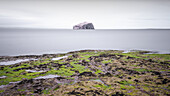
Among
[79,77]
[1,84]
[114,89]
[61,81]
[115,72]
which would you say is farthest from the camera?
[115,72]

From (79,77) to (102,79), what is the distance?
3890 mm

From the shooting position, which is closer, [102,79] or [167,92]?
[167,92]

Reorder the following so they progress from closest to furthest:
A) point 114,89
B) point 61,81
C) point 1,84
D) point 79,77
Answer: point 114,89 < point 1,84 < point 61,81 < point 79,77

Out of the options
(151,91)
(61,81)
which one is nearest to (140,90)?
(151,91)

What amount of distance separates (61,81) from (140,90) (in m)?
11.2

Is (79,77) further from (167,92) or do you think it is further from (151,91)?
(167,92)

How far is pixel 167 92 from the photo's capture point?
13984mm

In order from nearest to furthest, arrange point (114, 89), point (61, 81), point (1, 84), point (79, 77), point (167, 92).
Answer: point (167, 92) → point (114, 89) → point (1, 84) → point (61, 81) → point (79, 77)

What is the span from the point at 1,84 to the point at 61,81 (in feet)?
28.2

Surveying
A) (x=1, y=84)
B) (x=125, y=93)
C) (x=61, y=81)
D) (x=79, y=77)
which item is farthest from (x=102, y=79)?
(x=1, y=84)

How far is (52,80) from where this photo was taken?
18625 mm

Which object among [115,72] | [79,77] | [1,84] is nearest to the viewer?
[1,84]

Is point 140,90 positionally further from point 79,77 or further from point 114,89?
point 79,77

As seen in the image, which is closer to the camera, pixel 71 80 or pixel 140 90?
pixel 140 90
